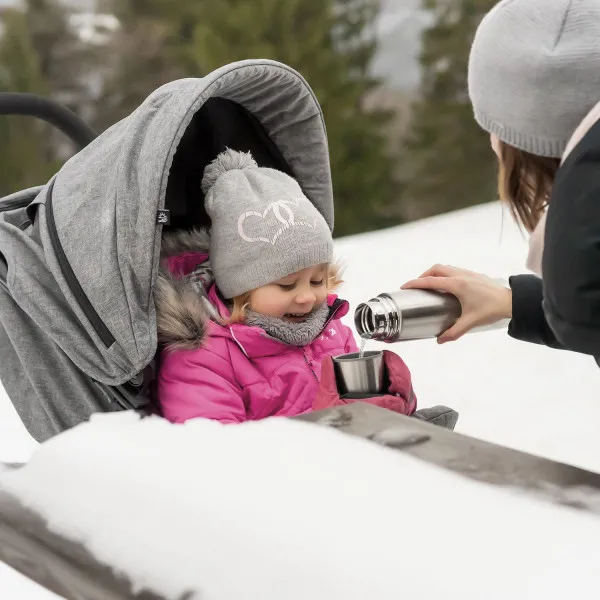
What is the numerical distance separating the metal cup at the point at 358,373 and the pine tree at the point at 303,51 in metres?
4.99

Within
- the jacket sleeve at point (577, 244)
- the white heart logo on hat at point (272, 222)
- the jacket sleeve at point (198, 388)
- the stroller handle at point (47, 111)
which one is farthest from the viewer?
the stroller handle at point (47, 111)

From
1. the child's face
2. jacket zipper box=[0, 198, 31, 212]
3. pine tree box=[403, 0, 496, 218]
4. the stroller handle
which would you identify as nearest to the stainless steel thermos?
the child's face

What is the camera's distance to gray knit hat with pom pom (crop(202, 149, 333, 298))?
1489mm

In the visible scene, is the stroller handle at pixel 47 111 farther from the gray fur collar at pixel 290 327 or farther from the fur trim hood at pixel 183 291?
the gray fur collar at pixel 290 327

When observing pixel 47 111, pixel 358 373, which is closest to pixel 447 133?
pixel 47 111

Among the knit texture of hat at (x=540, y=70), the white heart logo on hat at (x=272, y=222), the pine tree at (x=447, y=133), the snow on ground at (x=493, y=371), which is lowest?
the pine tree at (x=447, y=133)

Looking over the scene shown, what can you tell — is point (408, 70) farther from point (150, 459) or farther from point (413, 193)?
point (150, 459)

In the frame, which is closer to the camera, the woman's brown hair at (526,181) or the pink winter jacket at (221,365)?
the woman's brown hair at (526,181)

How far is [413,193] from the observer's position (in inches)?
271

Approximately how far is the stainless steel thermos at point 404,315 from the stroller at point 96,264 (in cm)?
33

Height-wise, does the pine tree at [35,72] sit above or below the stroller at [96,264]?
below

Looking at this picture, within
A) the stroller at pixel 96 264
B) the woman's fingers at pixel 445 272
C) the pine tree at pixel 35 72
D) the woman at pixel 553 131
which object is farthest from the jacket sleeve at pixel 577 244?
the pine tree at pixel 35 72

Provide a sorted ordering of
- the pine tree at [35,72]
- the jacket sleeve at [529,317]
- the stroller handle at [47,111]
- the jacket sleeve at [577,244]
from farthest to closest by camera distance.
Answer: the pine tree at [35,72]
the stroller handle at [47,111]
the jacket sleeve at [529,317]
the jacket sleeve at [577,244]

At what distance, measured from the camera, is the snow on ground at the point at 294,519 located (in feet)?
1.97
